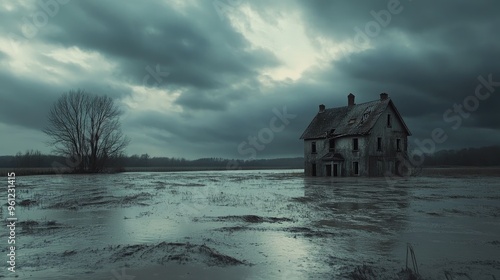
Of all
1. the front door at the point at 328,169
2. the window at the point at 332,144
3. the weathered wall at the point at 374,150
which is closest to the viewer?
the weathered wall at the point at 374,150

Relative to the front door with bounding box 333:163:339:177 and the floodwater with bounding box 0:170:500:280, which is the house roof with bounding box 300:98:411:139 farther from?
the floodwater with bounding box 0:170:500:280

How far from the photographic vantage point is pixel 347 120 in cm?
4478

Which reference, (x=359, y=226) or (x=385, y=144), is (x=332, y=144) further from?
(x=359, y=226)

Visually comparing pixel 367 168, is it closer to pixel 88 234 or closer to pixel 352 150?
pixel 352 150

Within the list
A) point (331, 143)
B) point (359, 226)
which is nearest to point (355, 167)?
point (331, 143)

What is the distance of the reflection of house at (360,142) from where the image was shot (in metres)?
40.8

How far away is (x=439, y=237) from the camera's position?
27.5ft

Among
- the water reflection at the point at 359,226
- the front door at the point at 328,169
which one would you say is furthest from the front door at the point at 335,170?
the water reflection at the point at 359,226

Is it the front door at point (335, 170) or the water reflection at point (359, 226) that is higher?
the front door at point (335, 170)

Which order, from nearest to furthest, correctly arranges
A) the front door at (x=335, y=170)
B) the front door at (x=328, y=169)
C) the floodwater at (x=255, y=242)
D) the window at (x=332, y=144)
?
1. the floodwater at (x=255, y=242)
2. the front door at (x=335, y=170)
3. the front door at (x=328, y=169)
4. the window at (x=332, y=144)

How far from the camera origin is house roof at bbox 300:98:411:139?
41.3 m

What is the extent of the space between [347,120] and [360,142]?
4.62 meters

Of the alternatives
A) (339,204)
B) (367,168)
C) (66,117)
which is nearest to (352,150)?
(367,168)

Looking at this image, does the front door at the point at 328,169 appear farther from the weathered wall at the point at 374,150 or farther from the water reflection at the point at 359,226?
the water reflection at the point at 359,226
